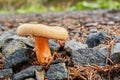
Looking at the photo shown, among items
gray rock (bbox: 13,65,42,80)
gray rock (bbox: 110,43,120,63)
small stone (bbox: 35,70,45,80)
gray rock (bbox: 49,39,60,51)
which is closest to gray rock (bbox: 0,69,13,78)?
gray rock (bbox: 13,65,42,80)

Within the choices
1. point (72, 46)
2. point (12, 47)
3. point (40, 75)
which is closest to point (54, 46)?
point (72, 46)

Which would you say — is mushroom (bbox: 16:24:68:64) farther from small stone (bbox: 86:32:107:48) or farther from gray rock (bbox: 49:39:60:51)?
small stone (bbox: 86:32:107:48)

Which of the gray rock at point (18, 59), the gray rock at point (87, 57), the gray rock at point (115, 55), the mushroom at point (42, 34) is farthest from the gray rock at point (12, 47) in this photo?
the gray rock at point (115, 55)

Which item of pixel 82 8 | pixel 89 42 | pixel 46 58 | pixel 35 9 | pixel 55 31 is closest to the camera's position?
pixel 55 31

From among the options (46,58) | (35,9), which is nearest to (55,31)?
(46,58)

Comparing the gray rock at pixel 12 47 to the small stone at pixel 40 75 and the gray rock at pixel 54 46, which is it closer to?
the gray rock at pixel 54 46

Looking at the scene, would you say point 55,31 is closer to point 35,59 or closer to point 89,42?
point 35,59
